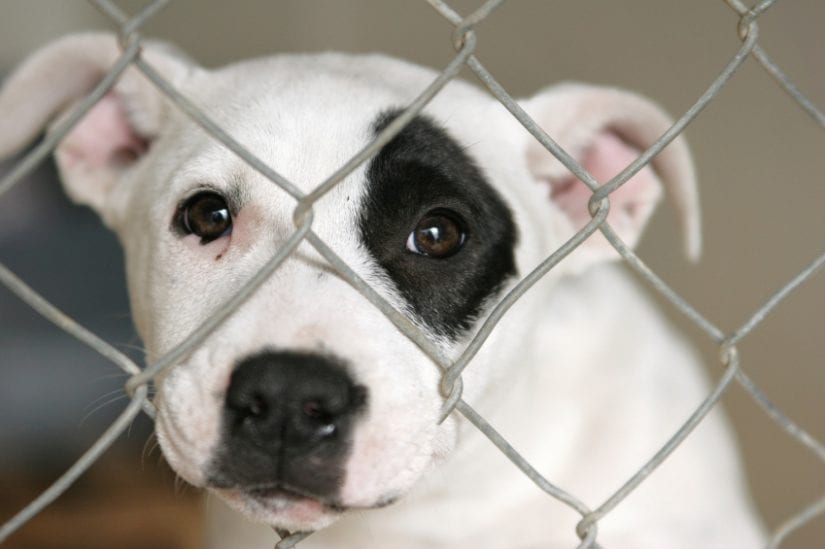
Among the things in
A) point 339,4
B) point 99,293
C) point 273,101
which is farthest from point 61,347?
point 273,101

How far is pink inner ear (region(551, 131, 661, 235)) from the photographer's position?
2158mm

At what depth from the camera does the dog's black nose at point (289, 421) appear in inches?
49.8

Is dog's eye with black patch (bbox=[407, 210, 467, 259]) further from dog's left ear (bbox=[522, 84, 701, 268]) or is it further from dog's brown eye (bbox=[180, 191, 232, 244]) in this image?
dog's left ear (bbox=[522, 84, 701, 268])

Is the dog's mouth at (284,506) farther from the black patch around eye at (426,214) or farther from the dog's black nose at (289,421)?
the black patch around eye at (426,214)

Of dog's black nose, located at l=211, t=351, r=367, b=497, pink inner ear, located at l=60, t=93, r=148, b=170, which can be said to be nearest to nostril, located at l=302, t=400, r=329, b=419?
dog's black nose, located at l=211, t=351, r=367, b=497

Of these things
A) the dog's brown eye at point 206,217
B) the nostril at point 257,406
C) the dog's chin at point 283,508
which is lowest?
the dog's chin at point 283,508

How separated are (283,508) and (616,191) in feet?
3.81

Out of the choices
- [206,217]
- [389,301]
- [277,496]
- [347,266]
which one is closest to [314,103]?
[206,217]

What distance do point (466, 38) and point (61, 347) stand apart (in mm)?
2833

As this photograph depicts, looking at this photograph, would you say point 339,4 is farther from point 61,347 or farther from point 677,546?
point 677,546

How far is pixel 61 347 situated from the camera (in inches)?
144

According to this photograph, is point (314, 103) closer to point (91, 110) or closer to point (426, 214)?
point (426, 214)

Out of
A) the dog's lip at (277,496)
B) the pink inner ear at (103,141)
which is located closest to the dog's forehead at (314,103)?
the pink inner ear at (103,141)

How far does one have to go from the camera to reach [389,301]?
1528 millimetres
